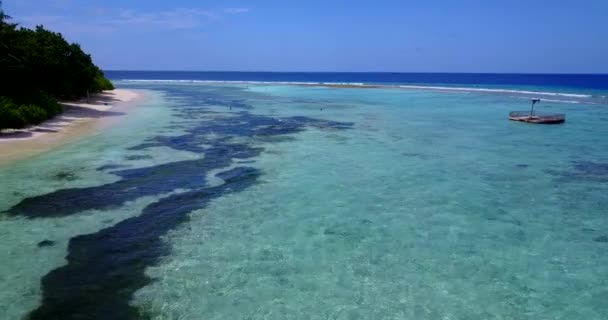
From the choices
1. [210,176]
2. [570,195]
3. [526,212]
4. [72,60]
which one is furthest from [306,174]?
[72,60]

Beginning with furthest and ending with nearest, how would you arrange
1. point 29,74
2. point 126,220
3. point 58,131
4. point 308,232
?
point 29,74, point 58,131, point 126,220, point 308,232

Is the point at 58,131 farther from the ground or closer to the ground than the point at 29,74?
closer to the ground

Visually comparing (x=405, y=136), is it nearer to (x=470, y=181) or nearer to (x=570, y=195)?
(x=470, y=181)

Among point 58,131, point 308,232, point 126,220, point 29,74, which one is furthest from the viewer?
point 29,74

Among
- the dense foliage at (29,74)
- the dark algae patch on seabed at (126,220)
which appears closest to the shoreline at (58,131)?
the dense foliage at (29,74)

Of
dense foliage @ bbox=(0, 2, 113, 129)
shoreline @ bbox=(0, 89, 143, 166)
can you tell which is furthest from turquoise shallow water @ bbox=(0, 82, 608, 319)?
dense foliage @ bbox=(0, 2, 113, 129)

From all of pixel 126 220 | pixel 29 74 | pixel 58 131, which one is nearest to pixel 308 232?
pixel 126 220

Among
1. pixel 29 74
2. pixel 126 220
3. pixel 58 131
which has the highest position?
pixel 29 74

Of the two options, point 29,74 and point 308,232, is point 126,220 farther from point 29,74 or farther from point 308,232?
point 29,74

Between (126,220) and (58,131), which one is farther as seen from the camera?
(58,131)
